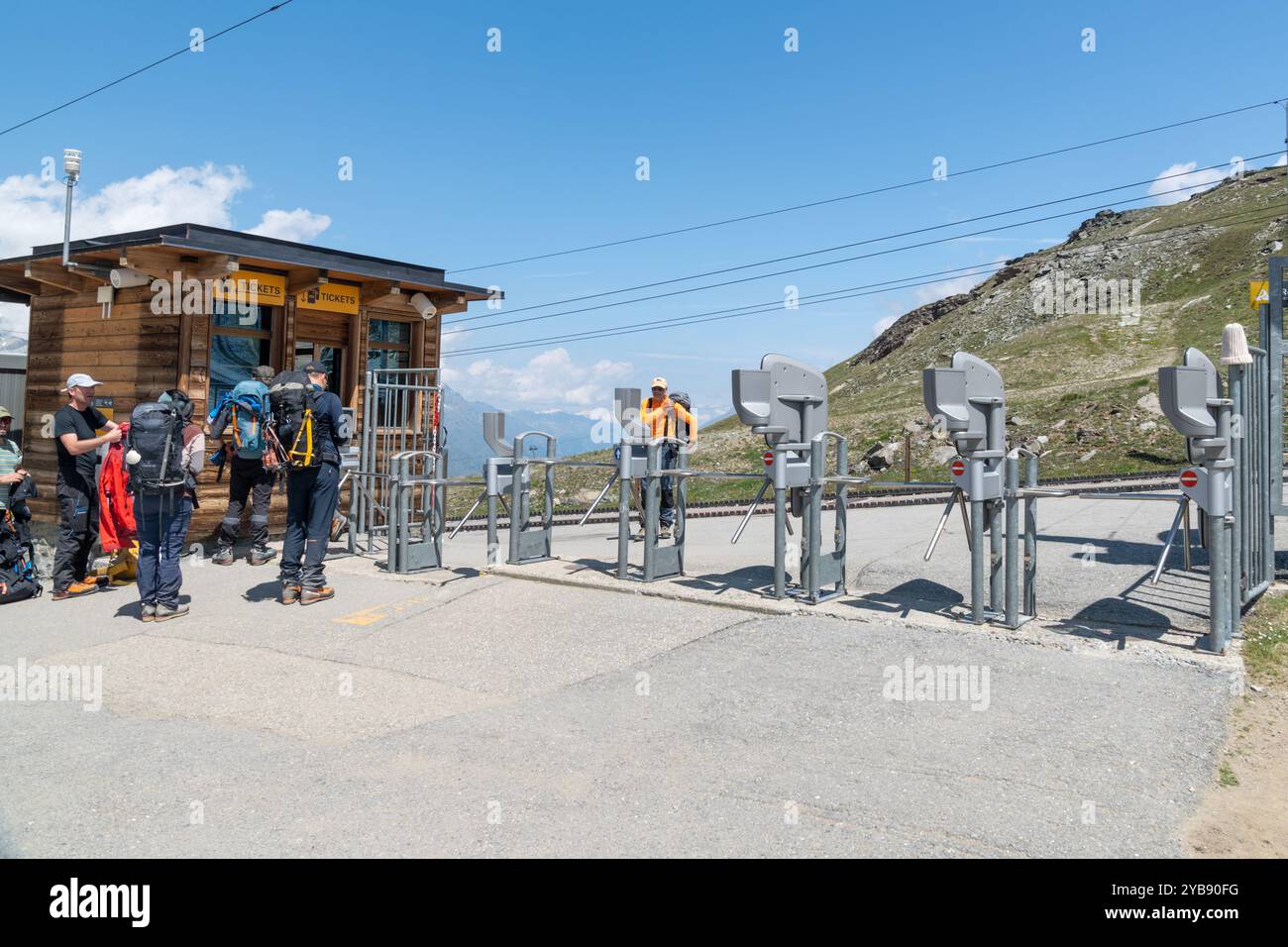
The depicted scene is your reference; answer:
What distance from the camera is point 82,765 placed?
4523 mm

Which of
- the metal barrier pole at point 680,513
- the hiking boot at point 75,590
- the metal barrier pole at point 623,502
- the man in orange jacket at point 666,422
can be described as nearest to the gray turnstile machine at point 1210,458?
the metal barrier pole at point 680,513

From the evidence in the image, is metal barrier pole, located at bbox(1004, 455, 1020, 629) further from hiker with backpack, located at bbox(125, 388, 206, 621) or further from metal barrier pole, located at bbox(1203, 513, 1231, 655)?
hiker with backpack, located at bbox(125, 388, 206, 621)

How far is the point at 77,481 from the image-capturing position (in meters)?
8.34

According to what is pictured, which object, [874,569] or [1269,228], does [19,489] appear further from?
[1269,228]

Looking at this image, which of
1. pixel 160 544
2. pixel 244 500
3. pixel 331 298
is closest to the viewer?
pixel 160 544

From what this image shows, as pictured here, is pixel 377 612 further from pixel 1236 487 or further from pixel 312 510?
pixel 1236 487

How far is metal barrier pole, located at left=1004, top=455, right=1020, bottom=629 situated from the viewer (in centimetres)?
694

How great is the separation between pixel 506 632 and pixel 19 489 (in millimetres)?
4719

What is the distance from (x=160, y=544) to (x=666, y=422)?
5.80 m

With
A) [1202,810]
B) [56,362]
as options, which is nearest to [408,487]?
[56,362]

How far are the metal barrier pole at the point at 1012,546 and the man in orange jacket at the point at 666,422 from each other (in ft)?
14.9

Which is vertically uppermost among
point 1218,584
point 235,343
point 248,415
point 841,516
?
point 235,343

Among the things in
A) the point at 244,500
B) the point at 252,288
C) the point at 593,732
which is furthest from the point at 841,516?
the point at 252,288

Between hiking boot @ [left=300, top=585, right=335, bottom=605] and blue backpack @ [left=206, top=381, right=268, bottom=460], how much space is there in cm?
219
